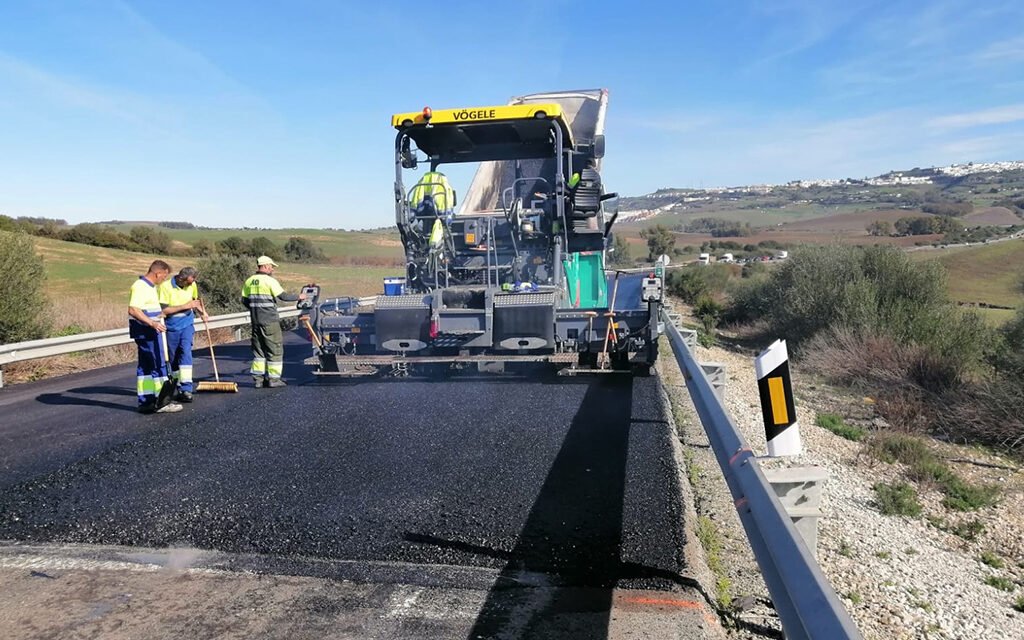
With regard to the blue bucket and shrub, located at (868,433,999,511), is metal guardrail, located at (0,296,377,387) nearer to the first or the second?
the blue bucket

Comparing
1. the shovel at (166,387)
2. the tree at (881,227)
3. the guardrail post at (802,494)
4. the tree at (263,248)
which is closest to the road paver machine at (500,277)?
the shovel at (166,387)

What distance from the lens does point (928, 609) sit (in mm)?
3312

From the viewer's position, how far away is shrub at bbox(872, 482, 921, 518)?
203 inches

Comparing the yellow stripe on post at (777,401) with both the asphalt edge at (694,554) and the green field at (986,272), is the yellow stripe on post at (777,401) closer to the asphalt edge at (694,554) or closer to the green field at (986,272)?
the asphalt edge at (694,554)

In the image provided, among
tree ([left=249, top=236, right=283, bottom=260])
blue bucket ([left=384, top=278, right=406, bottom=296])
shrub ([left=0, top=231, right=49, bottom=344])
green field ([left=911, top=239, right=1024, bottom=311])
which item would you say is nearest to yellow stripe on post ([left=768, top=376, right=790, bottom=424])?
blue bucket ([left=384, top=278, right=406, bottom=296])

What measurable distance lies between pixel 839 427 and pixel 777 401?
571cm

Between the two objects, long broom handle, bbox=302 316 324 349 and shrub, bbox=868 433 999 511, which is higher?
long broom handle, bbox=302 316 324 349

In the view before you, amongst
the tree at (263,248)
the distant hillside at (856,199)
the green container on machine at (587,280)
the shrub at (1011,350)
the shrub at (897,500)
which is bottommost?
the shrub at (897,500)

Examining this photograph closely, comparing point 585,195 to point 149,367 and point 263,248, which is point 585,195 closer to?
point 149,367

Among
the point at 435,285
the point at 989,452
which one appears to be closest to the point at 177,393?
the point at 435,285

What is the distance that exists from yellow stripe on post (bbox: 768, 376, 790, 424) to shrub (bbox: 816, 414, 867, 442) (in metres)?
5.34

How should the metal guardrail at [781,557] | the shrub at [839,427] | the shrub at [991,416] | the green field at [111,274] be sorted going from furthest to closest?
the green field at [111,274], the shrub at [991,416], the shrub at [839,427], the metal guardrail at [781,557]

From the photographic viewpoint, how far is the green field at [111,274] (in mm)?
24297

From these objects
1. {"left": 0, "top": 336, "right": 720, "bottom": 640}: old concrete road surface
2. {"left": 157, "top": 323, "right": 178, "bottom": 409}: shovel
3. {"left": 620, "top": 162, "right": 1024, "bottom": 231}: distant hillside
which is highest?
{"left": 620, "top": 162, "right": 1024, "bottom": 231}: distant hillside
